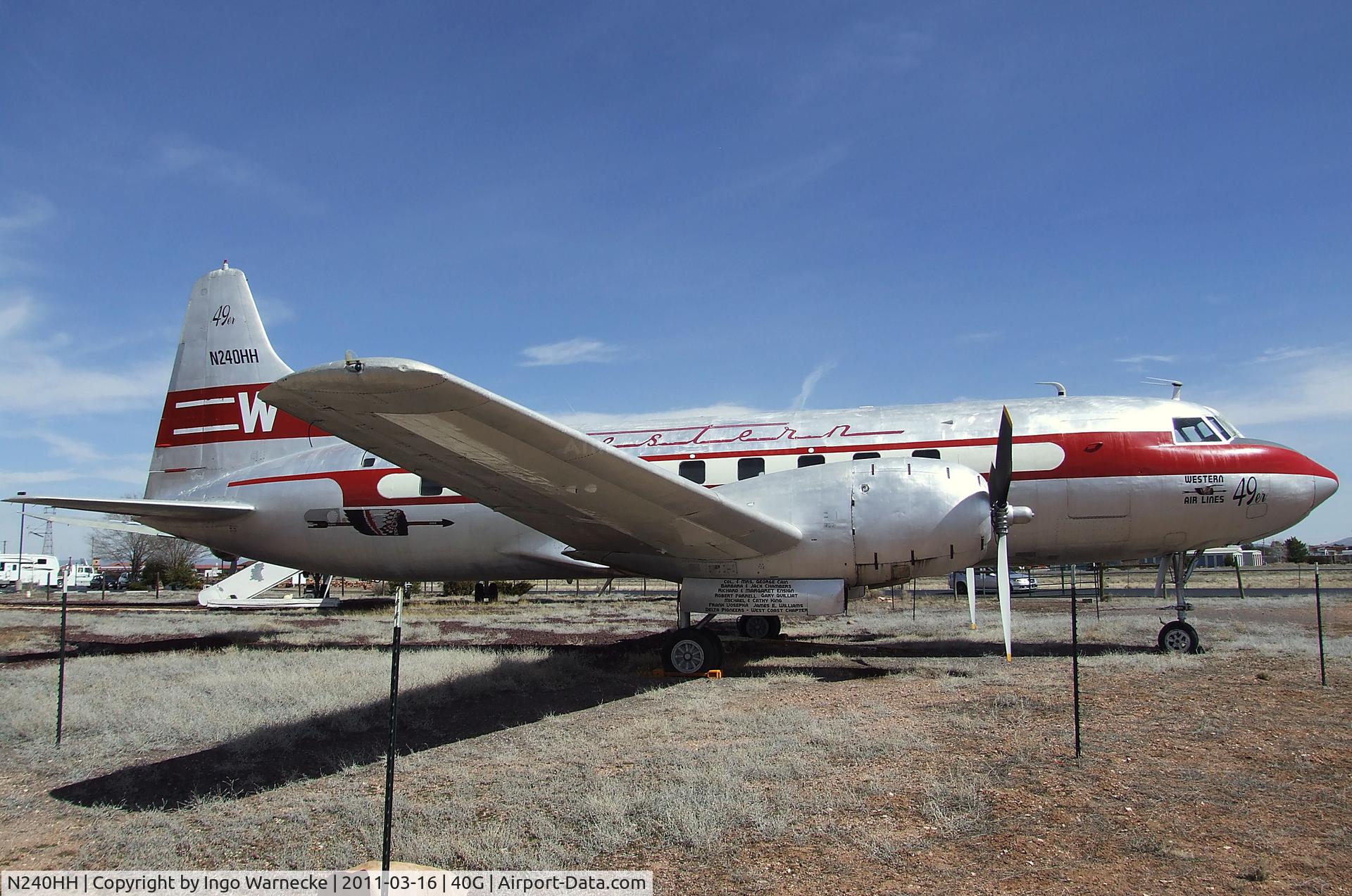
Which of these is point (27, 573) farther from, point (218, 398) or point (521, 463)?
point (521, 463)

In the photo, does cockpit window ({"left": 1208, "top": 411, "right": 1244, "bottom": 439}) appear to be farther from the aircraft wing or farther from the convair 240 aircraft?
the aircraft wing

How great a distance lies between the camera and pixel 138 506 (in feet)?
44.2

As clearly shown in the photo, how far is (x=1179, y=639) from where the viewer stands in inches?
478

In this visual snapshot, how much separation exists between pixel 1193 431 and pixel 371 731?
38.4ft

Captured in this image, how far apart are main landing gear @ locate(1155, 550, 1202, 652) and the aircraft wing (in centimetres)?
637

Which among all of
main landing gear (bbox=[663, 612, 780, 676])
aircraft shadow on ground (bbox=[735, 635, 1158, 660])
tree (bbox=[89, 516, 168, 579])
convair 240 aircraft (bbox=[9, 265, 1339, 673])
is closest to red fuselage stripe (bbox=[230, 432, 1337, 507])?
convair 240 aircraft (bbox=[9, 265, 1339, 673])

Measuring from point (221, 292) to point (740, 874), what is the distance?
1589cm

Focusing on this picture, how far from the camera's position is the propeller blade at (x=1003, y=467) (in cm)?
970

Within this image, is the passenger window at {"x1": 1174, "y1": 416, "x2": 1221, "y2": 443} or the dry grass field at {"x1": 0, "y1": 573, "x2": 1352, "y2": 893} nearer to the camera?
the dry grass field at {"x1": 0, "y1": 573, "x2": 1352, "y2": 893}

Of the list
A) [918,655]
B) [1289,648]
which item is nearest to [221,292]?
[918,655]

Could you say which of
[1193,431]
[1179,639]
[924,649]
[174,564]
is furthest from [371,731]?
[174,564]

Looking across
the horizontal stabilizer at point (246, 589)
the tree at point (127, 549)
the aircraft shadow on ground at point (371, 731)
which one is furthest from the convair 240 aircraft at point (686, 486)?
the tree at point (127, 549)

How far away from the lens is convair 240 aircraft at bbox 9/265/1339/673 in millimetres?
8047

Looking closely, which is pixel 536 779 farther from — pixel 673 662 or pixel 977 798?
pixel 673 662
